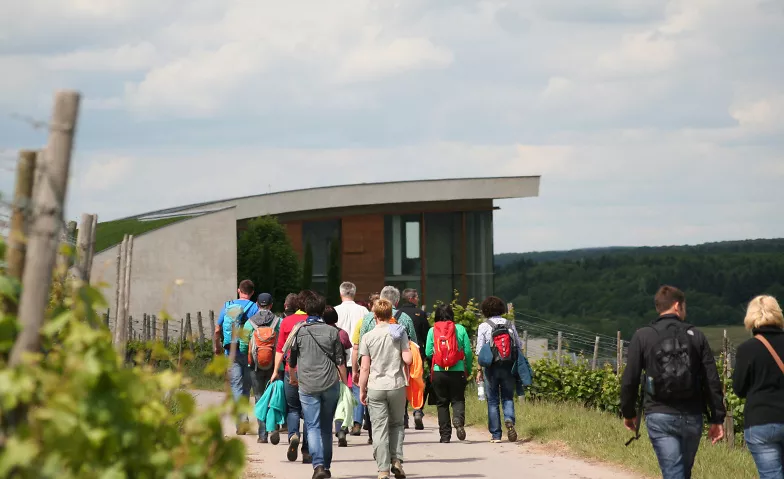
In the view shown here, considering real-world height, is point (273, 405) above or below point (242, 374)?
below

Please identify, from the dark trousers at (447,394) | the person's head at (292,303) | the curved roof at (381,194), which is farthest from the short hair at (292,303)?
the curved roof at (381,194)

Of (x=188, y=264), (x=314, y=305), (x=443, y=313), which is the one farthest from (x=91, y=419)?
(x=188, y=264)

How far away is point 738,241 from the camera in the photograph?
246ft

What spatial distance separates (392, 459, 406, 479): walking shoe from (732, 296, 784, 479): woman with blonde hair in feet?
13.7

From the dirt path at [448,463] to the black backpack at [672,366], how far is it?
3.73 m

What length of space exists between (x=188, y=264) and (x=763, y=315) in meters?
33.2

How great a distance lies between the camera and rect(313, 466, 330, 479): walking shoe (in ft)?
36.4

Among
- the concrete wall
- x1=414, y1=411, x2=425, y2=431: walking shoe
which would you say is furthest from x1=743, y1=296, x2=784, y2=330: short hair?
the concrete wall

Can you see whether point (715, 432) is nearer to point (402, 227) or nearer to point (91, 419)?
point (91, 419)

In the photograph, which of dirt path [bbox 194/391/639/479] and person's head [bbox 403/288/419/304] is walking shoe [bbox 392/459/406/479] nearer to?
dirt path [bbox 194/391/639/479]

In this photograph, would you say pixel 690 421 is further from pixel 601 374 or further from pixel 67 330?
pixel 601 374

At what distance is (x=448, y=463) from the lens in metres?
12.7

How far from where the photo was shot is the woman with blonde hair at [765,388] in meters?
7.80

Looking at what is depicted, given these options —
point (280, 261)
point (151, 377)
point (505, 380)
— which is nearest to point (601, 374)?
point (505, 380)
